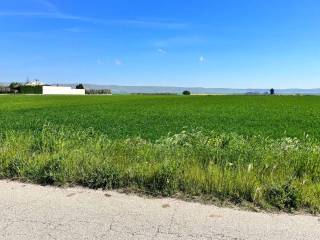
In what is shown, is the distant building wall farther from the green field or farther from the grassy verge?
the grassy verge

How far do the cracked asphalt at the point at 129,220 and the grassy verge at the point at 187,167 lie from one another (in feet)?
1.17

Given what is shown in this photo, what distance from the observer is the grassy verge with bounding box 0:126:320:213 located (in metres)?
4.64

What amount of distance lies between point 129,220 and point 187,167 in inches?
64.9

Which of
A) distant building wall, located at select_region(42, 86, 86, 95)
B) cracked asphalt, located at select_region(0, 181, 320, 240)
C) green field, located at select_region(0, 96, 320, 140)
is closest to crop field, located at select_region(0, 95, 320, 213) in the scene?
cracked asphalt, located at select_region(0, 181, 320, 240)

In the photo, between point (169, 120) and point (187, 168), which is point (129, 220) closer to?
point (187, 168)

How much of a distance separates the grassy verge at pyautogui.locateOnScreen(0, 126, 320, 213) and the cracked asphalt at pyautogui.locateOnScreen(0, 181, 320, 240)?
36 centimetres

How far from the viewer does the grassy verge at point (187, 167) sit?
4645mm

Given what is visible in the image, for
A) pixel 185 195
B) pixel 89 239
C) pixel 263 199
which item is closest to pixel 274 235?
pixel 263 199

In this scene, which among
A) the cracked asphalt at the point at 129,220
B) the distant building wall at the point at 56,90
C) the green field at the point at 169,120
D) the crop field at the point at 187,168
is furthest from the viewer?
the distant building wall at the point at 56,90

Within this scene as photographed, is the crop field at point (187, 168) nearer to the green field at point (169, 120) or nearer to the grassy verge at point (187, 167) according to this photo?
the grassy verge at point (187, 167)

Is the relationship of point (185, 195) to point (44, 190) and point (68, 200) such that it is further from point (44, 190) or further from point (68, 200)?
point (44, 190)

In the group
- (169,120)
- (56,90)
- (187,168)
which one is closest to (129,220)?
(187,168)

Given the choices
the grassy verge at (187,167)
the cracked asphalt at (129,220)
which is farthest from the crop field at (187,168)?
the cracked asphalt at (129,220)

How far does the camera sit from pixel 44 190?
500 cm
